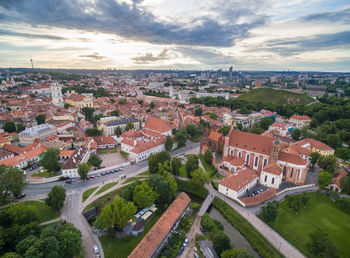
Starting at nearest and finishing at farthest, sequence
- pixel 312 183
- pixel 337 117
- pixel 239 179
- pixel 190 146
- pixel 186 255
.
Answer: pixel 186 255 < pixel 239 179 < pixel 312 183 < pixel 190 146 < pixel 337 117

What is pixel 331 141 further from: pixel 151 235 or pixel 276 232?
pixel 151 235

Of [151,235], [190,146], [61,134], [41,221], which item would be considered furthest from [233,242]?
[61,134]

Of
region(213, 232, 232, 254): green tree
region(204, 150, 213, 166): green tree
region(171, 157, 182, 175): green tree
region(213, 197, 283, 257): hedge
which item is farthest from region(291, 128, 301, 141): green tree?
region(213, 232, 232, 254): green tree

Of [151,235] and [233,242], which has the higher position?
[151,235]

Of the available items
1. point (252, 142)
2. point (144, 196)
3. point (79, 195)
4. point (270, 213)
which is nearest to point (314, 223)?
point (270, 213)

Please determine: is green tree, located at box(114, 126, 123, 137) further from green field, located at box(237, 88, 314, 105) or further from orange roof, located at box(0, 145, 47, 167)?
green field, located at box(237, 88, 314, 105)

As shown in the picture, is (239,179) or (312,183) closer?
(239,179)

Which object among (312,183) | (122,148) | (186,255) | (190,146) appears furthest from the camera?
(190,146)
